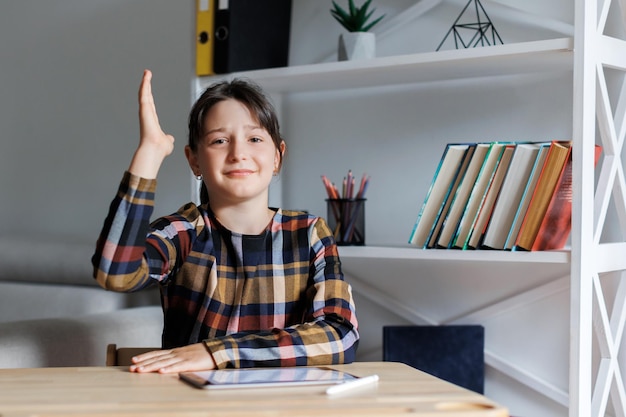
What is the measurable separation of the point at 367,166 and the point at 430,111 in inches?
8.0

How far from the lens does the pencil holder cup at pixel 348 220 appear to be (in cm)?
182

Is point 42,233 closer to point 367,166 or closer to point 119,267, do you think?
point 367,166

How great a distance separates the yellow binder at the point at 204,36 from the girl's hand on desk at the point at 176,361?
917 mm

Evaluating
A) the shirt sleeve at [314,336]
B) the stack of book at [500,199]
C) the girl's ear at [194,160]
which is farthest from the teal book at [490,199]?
the girl's ear at [194,160]

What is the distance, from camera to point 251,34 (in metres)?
1.91

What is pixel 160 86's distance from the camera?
7.93 feet

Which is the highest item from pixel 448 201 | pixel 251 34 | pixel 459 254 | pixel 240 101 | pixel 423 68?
pixel 251 34

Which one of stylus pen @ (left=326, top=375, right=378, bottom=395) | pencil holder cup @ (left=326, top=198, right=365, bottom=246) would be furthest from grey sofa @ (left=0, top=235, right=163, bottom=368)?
stylus pen @ (left=326, top=375, right=378, bottom=395)

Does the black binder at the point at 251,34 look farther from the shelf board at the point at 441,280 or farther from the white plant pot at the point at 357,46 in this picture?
the shelf board at the point at 441,280

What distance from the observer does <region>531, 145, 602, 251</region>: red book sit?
1.54m

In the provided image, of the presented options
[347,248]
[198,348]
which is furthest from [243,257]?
[347,248]

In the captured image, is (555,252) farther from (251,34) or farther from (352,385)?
(251,34)

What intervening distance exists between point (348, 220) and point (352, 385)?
3.08 ft

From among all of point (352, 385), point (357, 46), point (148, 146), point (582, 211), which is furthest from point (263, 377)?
point (357, 46)
